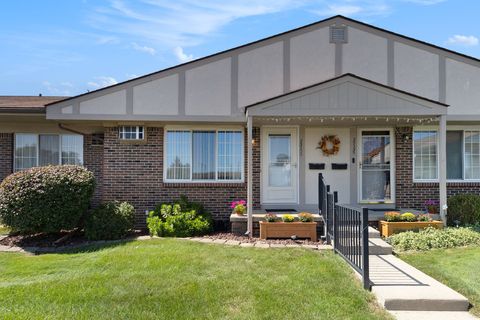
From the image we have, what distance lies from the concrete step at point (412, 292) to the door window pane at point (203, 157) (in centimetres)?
532

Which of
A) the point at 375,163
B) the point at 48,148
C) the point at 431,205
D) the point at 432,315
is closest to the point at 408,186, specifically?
the point at 431,205

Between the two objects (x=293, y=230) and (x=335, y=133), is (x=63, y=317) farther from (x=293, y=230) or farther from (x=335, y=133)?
(x=335, y=133)

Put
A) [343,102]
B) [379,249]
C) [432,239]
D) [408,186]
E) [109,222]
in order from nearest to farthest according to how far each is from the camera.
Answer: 1. [379,249]
2. [432,239]
3. [343,102]
4. [109,222]
5. [408,186]

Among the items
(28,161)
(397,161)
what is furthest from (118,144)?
(397,161)

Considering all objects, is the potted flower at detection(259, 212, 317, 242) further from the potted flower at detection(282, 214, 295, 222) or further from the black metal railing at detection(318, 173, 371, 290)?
the black metal railing at detection(318, 173, 371, 290)

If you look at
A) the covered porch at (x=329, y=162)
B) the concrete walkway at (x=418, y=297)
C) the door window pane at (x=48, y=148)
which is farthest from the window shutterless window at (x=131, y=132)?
the concrete walkway at (x=418, y=297)

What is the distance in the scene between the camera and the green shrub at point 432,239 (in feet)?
23.9

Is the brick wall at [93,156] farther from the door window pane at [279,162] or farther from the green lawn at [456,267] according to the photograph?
the green lawn at [456,267]

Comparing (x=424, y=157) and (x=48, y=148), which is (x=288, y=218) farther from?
(x=48, y=148)

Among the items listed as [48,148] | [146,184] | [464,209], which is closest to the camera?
[464,209]

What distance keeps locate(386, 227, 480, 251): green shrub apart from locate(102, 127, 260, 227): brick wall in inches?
157

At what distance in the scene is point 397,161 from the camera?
10062mm

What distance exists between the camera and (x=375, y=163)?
1014 centimetres

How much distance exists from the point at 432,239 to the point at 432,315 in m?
3.57
